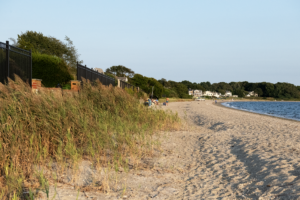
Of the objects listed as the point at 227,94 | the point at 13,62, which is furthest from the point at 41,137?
the point at 227,94

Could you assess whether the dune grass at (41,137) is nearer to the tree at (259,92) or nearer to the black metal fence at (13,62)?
the black metal fence at (13,62)

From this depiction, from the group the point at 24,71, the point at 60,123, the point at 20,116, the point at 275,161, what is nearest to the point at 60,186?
the point at 60,123

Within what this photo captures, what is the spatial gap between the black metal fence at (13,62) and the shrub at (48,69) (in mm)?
10678

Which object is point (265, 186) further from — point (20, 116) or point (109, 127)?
point (20, 116)

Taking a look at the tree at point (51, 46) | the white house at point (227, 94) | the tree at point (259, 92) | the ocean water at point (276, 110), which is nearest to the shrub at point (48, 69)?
the tree at point (51, 46)

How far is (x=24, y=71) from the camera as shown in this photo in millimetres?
7598

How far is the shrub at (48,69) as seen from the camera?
58.4 feet

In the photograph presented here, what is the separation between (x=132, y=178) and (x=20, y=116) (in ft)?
7.69

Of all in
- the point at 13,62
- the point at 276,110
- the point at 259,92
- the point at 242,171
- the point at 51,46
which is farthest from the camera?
the point at 259,92

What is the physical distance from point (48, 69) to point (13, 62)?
39.4 ft

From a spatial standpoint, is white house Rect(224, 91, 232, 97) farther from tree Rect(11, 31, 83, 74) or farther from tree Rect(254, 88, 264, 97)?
tree Rect(11, 31, 83, 74)

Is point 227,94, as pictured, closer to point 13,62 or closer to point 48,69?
point 48,69

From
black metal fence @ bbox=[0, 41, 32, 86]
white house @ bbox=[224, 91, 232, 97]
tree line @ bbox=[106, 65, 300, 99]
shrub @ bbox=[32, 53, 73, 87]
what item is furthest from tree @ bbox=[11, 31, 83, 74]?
white house @ bbox=[224, 91, 232, 97]

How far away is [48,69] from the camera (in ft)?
59.3
